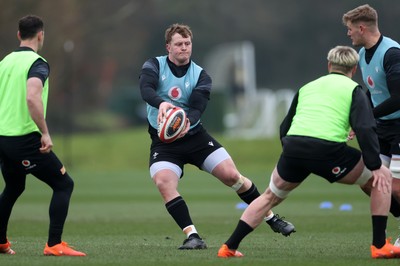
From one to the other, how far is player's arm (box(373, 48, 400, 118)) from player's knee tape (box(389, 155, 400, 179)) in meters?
0.49

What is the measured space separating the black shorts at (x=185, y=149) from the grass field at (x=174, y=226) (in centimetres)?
95

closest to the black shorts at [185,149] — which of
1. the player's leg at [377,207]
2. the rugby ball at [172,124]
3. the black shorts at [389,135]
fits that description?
the rugby ball at [172,124]

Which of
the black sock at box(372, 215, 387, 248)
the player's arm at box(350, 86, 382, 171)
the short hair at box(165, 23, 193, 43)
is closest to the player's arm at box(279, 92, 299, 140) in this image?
the player's arm at box(350, 86, 382, 171)

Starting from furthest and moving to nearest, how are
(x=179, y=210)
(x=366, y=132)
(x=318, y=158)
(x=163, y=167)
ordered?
(x=163, y=167) < (x=179, y=210) < (x=318, y=158) < (x=366, y=132)

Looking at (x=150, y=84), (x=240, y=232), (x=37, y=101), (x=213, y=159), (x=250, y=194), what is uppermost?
(x=37, y=101)

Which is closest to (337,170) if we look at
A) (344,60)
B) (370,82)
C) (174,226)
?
(344,60)

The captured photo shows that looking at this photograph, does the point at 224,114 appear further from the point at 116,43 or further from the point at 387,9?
the point at 116,43

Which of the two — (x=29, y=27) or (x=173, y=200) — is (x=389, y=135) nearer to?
(x=173, y=200)

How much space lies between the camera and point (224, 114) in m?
40.5

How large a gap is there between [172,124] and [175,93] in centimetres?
68

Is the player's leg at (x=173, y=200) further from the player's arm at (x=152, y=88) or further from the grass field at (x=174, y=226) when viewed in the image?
the player's arm at (x=152, y=88)

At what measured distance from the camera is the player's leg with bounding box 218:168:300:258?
8.64 metres

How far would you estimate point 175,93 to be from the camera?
10.2 metres

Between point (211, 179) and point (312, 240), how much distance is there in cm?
1559
